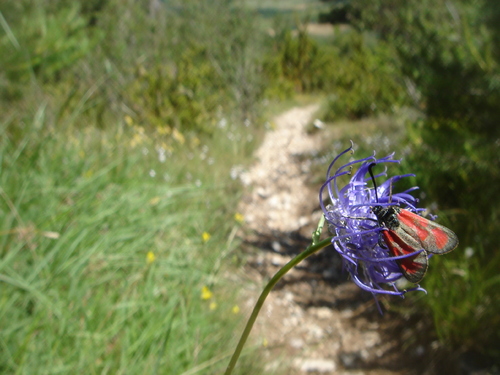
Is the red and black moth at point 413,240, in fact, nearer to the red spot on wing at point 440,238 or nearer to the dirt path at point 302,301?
the red spot on wing at point 440,238

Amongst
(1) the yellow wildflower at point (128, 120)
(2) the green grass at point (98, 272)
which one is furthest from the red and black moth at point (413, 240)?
(1) the yellow wildflower at point (128, 120)

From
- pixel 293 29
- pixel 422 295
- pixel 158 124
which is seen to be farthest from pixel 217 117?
pixel 293 29

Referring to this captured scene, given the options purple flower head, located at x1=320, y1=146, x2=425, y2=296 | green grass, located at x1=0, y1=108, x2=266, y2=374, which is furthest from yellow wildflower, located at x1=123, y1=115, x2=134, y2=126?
purple flower head, located at x1=320, y1=146, x2=425, y2=296

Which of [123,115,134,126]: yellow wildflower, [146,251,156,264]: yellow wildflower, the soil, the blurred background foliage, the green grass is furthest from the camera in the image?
[123,115,134,126]: yellow wildflower

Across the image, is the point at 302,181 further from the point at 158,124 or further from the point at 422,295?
the point at 422,295

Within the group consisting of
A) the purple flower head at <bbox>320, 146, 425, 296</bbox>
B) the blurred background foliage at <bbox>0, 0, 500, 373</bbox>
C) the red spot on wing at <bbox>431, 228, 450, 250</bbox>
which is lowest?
the blurred background foliage at <bbox>0, 0, 500, 373</bbox>

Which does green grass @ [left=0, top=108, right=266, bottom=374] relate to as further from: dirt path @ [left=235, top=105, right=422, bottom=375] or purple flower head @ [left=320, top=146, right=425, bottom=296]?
purple flower head @ [left=320, top=146, right=425, bottom=296]

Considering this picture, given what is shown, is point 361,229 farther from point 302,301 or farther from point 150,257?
point 302,301
